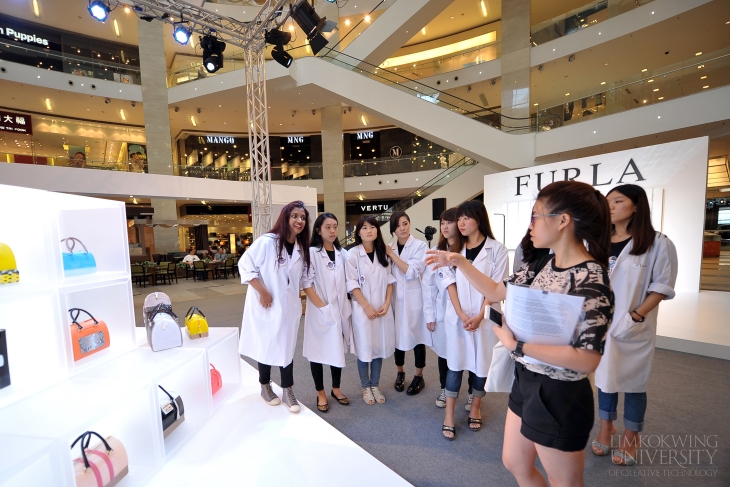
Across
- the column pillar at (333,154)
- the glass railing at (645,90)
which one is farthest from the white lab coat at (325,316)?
the column pillar at (333,154)

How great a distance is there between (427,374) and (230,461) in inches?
87.5

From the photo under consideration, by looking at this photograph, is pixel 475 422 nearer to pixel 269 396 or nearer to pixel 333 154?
pixel 269 396

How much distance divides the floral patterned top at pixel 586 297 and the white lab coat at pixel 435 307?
1528 mm

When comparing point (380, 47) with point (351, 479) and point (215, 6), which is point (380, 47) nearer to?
point (215, 6)

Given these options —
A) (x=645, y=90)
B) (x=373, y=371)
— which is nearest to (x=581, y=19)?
(x=645, y=90)

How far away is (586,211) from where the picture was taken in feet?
3.85

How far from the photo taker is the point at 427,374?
3666mm

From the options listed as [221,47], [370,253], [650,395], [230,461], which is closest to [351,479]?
[230,461]

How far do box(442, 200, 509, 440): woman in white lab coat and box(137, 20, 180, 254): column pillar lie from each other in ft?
46.4

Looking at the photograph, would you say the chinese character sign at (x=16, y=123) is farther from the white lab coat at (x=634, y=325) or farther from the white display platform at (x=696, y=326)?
the white display platform at (x=696, y=326)

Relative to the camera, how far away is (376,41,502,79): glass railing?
1338 centimetres

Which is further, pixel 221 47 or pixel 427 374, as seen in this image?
pixel 221 47

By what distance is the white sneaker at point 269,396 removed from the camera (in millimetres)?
2733

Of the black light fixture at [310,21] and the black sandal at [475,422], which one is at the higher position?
the black light fixture at [310,21]
